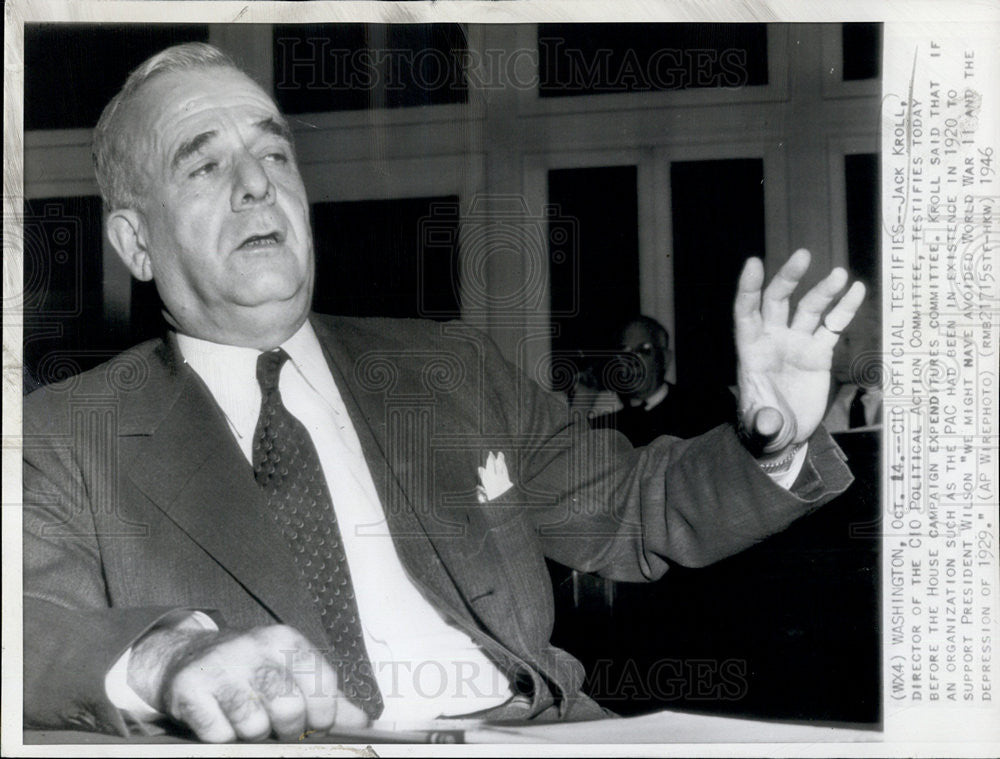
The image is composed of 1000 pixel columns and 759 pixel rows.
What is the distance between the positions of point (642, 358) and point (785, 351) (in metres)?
0.27

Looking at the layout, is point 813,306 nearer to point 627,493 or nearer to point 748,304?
point 748,304

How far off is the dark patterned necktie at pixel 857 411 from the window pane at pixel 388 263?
2.64ft

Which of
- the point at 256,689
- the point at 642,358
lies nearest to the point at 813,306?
the point at 642,358

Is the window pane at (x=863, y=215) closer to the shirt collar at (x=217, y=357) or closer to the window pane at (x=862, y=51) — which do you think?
the window pane at (x=862, y=51)

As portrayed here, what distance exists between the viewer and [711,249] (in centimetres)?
216

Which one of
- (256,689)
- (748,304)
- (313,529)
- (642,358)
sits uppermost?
(748,304)

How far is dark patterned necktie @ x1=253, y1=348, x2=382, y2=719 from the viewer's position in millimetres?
2092

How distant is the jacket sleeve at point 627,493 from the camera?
2109 mm

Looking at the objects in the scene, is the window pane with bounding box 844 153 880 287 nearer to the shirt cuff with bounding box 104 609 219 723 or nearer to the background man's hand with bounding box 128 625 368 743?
the background man's hand with bounding box 128 625 368 743

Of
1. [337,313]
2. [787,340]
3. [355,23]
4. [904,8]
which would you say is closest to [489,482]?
[337,313]

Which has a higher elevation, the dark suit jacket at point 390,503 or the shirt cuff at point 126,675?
the dark suit jacket at point 390,503

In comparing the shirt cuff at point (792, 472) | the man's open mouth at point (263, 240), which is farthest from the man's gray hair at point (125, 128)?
the shirt cuff at point (792, 472)

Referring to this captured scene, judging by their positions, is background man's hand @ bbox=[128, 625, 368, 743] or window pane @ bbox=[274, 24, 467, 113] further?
window pane @ bbox=[274, 24, 467, 113]

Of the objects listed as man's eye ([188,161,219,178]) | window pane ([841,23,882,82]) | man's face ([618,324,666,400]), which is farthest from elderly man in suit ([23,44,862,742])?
window pane ([841,23,882,82])
